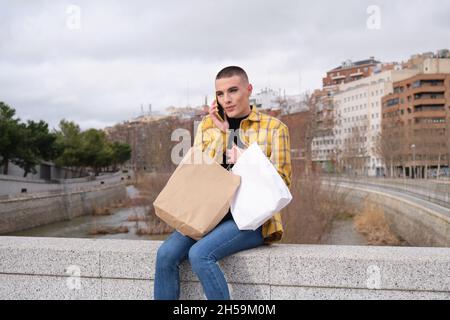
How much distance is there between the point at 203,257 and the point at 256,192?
460 mm

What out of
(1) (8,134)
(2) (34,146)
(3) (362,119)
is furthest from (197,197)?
(3) (362,119)

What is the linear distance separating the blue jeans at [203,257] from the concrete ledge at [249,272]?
5.1 inches

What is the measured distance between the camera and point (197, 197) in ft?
8.82

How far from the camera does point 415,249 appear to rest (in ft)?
9.44

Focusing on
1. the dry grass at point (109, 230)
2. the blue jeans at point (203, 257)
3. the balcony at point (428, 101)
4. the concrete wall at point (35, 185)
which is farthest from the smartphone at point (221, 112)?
the balcony at point (428, 101)

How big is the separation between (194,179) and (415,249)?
1.39 m

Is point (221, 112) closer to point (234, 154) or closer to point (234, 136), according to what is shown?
point (234, 136)

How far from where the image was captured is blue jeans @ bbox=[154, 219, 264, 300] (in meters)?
2.57

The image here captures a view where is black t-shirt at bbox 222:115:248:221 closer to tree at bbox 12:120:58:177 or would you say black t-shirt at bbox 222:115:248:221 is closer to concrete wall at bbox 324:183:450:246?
concrete wall at bbox 324:183:450:246

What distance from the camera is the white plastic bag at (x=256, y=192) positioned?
262 cm

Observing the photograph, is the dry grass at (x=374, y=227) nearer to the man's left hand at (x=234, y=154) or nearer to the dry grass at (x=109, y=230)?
the dry grass at (x=109, y=230)

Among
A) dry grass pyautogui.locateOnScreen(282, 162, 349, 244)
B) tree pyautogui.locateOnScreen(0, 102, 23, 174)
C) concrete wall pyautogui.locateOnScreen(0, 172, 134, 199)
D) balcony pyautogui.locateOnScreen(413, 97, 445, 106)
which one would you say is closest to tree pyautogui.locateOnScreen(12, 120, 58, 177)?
tree pyautogui.locateOnScreen(0, 102, 23, 174)
